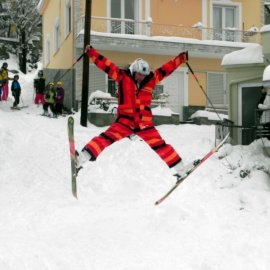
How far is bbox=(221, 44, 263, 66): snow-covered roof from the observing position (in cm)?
1429

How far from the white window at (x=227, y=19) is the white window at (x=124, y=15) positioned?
4021 mm

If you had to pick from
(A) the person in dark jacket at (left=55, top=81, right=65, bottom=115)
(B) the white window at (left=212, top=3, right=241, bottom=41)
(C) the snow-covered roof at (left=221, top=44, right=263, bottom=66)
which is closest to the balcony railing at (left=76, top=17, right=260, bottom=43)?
(B) the white window at (left=212, top=3, right=241, bottom=41)

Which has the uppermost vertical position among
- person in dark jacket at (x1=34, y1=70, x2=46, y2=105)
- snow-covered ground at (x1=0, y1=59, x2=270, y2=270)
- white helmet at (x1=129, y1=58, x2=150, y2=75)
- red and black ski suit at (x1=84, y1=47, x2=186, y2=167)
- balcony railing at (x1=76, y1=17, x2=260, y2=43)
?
balcony railing at (x1=76, y1=17, x2=260, y2=43)

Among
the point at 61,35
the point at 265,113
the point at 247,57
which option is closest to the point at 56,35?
the point at 61,35

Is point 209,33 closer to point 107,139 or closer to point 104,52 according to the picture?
point 104,52

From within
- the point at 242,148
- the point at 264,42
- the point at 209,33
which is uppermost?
the point at 209,33

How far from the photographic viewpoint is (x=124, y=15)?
76.0 feet

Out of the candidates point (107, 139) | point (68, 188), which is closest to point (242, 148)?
point (68, 188)

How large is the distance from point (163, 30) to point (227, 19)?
12.3 feet

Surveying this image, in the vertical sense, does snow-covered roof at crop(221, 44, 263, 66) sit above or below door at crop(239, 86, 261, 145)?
above

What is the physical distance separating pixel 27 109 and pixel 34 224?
43.9 feet

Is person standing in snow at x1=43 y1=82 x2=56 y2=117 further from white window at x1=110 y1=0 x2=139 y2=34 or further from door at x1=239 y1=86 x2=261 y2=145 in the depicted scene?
door at x1=239 y1=86 x2=261 y2=145

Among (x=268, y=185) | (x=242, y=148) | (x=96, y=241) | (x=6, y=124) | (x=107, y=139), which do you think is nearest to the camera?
(x=96, y=241)

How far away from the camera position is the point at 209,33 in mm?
23891
